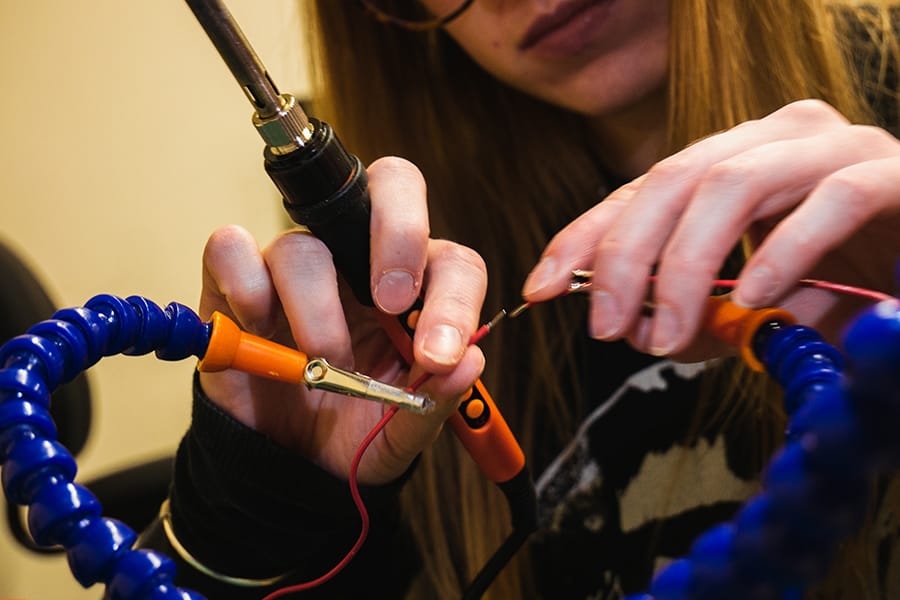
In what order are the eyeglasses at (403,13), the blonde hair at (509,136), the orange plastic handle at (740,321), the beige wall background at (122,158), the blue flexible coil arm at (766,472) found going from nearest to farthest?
the blue flexible coil arm at (766,472) → the orange plastic handle at (740,321) → the blonde hair at (509,136) → the eyeglasses at (403,13) → the beige wall background at (122,158)

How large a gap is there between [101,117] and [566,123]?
862mm

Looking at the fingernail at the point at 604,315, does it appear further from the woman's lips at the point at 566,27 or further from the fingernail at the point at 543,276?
the woman's lips at the point at 566,27

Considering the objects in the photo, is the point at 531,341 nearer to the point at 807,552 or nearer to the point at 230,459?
the point at 230,459

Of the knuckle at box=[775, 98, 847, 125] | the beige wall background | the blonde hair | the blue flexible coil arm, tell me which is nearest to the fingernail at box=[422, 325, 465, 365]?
the blue flexible coil arm

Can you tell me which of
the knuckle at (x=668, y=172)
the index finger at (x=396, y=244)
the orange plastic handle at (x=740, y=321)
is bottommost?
the orange plastic handle at (x=740, y=321)

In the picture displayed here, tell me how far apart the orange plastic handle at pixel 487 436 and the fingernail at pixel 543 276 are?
7 centimetres

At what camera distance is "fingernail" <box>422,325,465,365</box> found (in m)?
0.35

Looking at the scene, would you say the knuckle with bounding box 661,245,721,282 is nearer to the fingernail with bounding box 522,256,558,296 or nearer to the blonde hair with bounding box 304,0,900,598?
the fingernail with bounding box 522,256,558,296

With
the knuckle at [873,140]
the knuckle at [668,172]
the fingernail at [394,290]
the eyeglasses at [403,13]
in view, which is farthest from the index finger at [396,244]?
the eyeglasses at [403,13]

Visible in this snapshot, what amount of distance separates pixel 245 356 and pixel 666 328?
20 centimetres

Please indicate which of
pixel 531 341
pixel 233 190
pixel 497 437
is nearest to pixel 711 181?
pixel 497 437

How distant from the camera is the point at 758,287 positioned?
0.32 meters

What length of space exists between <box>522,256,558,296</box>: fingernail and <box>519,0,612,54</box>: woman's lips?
1.06ft

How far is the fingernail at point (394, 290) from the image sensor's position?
39cm
